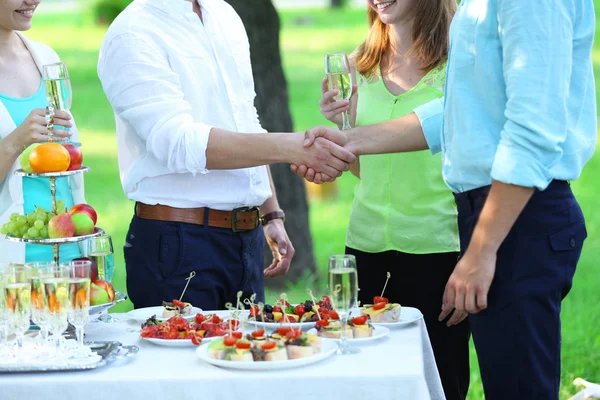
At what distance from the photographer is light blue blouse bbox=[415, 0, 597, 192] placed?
2.34 metres

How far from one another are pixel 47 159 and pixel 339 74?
1081mm

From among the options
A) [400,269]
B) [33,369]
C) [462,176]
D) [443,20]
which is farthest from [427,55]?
[33,369]

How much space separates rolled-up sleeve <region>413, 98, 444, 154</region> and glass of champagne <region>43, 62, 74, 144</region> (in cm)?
124

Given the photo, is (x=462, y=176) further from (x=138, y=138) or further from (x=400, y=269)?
(x=138, y=138)

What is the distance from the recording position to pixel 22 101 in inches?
139

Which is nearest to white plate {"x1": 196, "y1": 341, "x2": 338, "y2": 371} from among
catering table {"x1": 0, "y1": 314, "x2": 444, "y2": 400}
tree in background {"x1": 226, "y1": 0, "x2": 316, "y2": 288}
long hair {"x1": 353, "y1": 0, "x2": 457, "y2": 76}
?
catering table {"x1": 0, "y1": 314, "x2": 444, "y2": 400}

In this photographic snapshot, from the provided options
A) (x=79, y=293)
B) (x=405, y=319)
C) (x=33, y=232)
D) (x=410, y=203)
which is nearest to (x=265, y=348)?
(x=79, y=293)

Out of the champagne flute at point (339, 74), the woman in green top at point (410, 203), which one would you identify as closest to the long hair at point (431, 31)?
the woman in green top at point (410, 203)

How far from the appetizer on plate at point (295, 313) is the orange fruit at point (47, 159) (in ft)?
2.41

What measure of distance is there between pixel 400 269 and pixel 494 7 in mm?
1376

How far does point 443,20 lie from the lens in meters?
3.62

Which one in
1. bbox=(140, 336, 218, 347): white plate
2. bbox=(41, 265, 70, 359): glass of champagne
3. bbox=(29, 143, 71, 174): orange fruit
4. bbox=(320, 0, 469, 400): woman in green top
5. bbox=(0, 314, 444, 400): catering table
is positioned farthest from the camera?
bbox=(320, 0, 469, 400): woman in green top

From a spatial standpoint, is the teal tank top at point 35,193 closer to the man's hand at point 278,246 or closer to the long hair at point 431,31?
the man's hand at point 278,246

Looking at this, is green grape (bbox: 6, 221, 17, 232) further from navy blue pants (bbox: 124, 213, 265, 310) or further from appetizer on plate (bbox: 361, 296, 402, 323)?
appetizer on plate (bbox: 361, 296, 402, 323)
